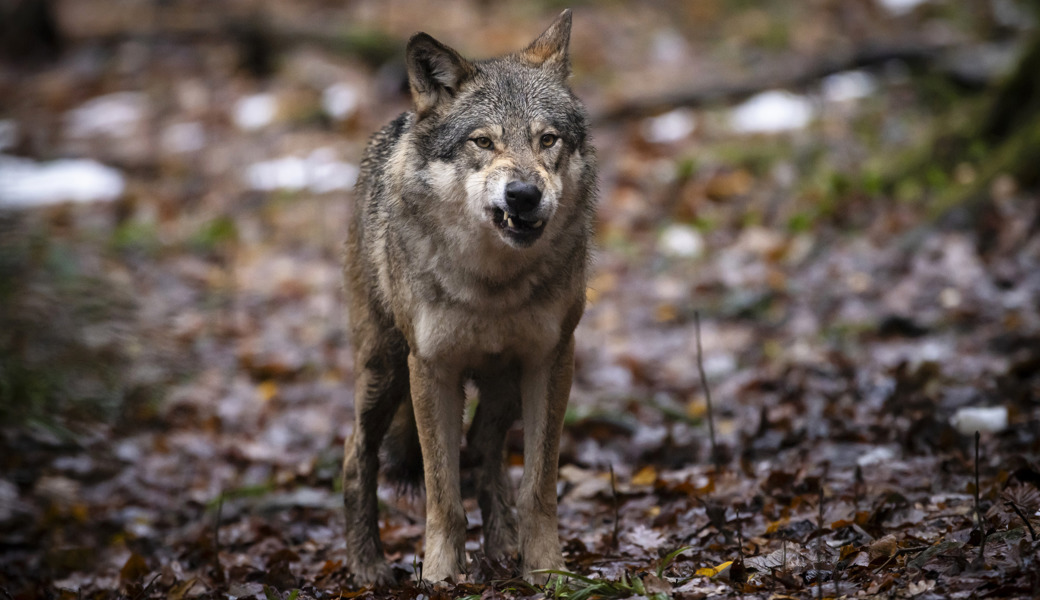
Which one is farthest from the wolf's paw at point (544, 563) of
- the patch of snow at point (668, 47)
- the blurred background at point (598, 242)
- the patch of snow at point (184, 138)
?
the patch of snow at point (668, 47)

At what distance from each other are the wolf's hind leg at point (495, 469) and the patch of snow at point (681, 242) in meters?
5.33

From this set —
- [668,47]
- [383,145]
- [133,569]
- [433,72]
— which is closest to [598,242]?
[383,145]

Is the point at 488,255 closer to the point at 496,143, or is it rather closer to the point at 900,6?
the point at 496,143

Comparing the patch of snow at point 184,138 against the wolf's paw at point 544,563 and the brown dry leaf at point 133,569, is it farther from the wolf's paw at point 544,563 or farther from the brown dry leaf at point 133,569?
the wolf's paw at point 544,563

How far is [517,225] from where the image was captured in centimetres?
420

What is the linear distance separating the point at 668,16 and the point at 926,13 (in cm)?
453

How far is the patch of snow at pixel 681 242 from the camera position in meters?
10.1

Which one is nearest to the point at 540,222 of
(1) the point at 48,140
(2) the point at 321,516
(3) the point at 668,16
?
(2) the point at 321,516

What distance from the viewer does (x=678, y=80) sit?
14375 mm

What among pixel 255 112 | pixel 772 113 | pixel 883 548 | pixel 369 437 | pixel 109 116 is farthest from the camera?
pixel 109 116

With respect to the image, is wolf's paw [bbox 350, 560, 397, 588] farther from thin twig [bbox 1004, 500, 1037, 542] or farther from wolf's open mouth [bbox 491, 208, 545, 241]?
thin twig [bbox 1004, 500, 1037, 542]

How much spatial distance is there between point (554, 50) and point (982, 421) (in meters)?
3.41

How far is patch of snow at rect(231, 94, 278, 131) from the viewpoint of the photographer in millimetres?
14938

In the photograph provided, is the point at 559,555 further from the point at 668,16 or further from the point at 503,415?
the point at 668,16
